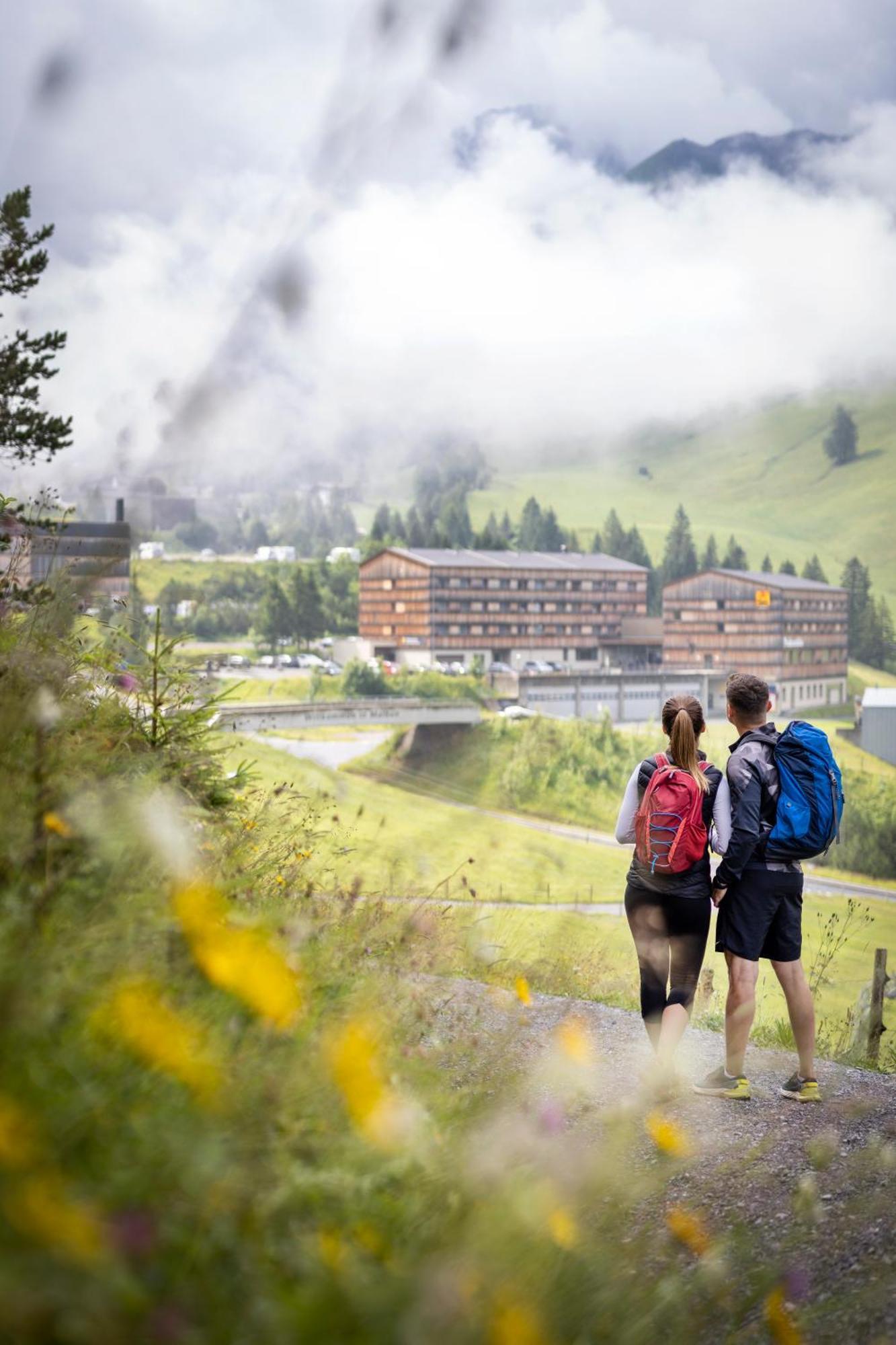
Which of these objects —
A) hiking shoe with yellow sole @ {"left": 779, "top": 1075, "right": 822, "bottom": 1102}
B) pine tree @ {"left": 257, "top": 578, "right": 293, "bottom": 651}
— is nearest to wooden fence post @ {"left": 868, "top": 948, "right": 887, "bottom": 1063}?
hiking shoe with yellow sole @ {"left": 779, "top": 1075, "right": 822, "bottom": 1102}

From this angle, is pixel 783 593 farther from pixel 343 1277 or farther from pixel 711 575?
pixel 343 1277

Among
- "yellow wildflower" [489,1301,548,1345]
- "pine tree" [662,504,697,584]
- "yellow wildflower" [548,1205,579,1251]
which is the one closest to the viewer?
"yellow wildflower" [489,1301,548,1345]

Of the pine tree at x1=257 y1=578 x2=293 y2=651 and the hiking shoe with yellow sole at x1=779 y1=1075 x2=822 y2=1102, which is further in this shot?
the pine tree at x1=257 y1=578 x2=293 y2=651

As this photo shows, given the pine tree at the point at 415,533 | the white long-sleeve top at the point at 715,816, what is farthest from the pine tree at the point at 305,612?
the white long-sleeve top at the point at 715,816

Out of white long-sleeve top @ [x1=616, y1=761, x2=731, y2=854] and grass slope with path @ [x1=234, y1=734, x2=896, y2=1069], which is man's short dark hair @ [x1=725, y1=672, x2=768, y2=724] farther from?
grass slope with path @ [x1=234, y1=734, x2=896, y2=1069]

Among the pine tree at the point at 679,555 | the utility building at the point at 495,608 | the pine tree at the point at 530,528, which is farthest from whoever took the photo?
the pine tree at the point at 530,528

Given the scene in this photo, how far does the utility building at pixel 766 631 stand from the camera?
9525 cm

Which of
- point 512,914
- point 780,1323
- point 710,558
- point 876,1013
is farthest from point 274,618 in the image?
point 780,1323

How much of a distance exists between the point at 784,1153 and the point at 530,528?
152 metres

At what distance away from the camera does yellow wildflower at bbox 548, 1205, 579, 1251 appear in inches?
75.7

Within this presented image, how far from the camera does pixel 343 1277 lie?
1.47 m

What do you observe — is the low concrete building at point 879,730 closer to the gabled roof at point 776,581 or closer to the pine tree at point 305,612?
the gabled roof at point 776,581

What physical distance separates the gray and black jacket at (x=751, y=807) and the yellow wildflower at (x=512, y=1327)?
8.57 ft

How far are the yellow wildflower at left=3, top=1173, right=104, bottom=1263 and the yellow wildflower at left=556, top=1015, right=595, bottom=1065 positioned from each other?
158 centimetres
